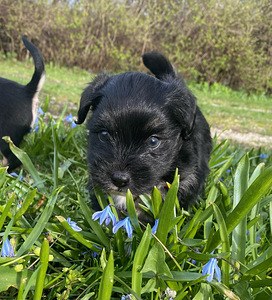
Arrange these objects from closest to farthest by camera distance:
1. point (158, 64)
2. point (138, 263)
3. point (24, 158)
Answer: point (138, 263), point (24, 158), point (158, 64)

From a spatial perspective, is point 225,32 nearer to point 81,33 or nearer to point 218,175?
point 81,33

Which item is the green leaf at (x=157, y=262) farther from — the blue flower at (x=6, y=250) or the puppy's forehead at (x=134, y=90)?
the puppy's forehead at (x=134, y=90)

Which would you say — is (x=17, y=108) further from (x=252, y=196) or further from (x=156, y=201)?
(x=252, y=196)

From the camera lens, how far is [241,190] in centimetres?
171

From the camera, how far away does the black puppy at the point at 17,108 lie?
110 inches

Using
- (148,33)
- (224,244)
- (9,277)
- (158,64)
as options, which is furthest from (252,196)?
(148,33)

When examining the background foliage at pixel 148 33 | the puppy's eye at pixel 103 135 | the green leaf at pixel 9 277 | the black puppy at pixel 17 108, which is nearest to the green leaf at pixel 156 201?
the puppy's eye at pixel 103 135

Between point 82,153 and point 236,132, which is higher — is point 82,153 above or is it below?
above

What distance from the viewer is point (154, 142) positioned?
1945 millimetres

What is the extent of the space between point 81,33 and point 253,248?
1205 centimetres

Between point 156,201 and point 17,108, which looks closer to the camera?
point 156,201

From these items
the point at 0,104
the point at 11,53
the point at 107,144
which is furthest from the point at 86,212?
the point at 11,53

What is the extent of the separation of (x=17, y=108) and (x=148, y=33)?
1058 centimetres

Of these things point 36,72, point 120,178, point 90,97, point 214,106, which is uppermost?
point 90,97
